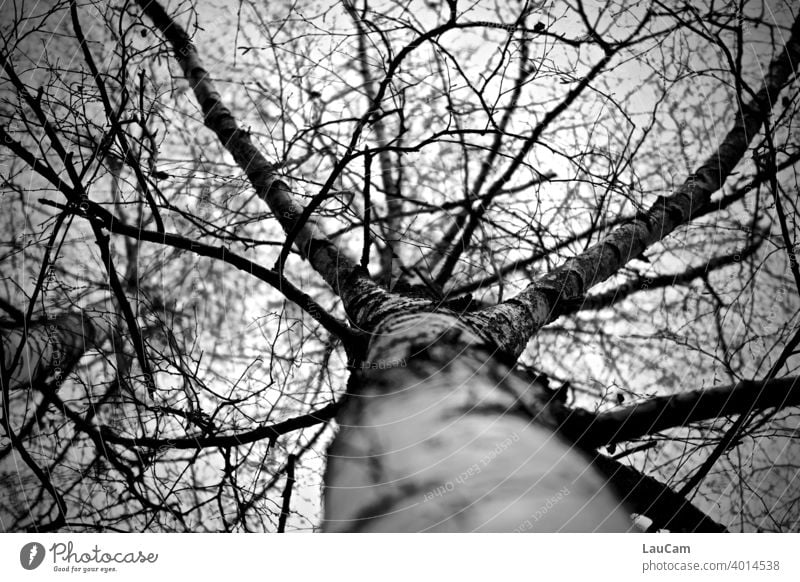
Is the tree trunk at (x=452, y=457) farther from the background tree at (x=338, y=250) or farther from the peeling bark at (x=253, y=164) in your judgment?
the peeling bark at (x=253, y=164)

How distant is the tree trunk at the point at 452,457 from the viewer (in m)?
0.56

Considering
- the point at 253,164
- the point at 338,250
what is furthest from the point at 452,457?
the point at 253,164

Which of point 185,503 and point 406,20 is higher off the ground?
point 406,20

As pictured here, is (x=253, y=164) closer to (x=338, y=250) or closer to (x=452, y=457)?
(x=338, y=250)

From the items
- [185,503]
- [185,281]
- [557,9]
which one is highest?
[557,9]

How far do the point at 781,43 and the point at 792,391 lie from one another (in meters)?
0.95

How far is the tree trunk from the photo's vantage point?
556 millimetres

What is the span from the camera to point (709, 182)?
130cm

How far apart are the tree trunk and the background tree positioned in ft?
0.18

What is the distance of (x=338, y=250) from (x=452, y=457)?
66cm

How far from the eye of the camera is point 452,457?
0.57 m
